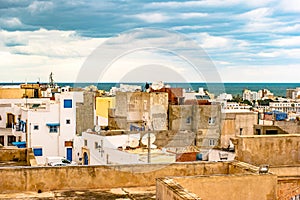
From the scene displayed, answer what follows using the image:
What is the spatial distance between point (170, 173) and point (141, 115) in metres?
18.1

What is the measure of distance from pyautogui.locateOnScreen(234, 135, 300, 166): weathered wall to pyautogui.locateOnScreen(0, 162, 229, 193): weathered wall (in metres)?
0.63

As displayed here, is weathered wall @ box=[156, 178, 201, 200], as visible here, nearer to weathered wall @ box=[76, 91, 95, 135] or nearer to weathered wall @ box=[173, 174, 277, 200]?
weathered wall @ box=[173, 174, 277, 200]

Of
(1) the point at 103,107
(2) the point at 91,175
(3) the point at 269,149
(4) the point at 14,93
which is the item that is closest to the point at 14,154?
(2) the point at 91,175

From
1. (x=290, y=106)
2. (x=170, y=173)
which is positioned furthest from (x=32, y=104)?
(x=290, y=106)

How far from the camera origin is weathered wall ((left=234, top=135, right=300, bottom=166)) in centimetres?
1030

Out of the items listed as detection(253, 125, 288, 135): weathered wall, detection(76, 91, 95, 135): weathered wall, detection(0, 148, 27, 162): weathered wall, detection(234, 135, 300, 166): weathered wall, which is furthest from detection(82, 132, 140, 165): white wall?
detection(234, 135, 300, 166): weathered wall

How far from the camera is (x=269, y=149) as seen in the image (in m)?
10.5

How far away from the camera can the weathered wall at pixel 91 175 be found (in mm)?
8923

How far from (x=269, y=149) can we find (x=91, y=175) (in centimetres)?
379

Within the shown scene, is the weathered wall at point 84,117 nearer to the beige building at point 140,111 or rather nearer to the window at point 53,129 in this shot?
the window at point 53,129

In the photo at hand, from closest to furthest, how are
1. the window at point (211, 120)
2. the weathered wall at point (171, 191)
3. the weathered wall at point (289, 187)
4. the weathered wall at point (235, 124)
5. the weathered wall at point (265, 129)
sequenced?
the weathered wall at point (171, 191) → the weathered wall at point (289, 187) → the weathered wall at point (265, 129) → the weathered wall at point (235, 124) → the window at point (211, 120)

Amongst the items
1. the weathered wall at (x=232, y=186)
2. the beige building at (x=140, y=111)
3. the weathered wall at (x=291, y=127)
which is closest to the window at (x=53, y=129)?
the beige building at (x=140, y=111)

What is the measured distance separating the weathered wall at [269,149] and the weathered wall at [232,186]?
2.40m

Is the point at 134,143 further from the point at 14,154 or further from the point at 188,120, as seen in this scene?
the point at 188,120
